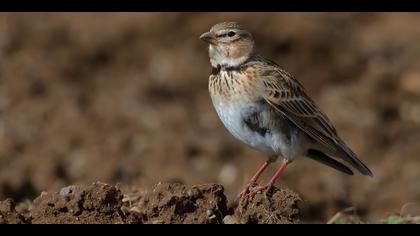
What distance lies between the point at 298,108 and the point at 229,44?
0.73 meters

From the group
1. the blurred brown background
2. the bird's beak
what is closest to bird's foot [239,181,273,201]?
the bird's beak

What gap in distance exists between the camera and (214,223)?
5.82 metres

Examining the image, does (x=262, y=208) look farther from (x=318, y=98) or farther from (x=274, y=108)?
(x=318, y=98)

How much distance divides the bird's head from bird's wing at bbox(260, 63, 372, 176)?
0.22 m

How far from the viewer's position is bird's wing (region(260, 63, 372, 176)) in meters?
7.22

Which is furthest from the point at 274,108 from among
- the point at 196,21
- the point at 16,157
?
the point at 196,21

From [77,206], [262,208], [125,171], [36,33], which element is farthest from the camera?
[36,33]

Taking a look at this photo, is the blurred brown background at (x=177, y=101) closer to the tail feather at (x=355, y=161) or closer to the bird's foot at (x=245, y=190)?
the tail feather at (x=355, y=161)

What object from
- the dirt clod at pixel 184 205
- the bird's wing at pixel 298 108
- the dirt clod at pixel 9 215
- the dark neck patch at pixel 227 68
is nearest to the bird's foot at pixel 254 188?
the dirt clod at pixel 184 205

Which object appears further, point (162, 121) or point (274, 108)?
point (162, 121)

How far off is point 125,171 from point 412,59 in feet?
18.0

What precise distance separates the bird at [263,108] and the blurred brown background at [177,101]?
6.38ft

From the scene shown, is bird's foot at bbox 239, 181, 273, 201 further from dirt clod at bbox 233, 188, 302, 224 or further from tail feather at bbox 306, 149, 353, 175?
tail feather at bbox 306, 149, 353, 175

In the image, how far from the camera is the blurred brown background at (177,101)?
1018cm
